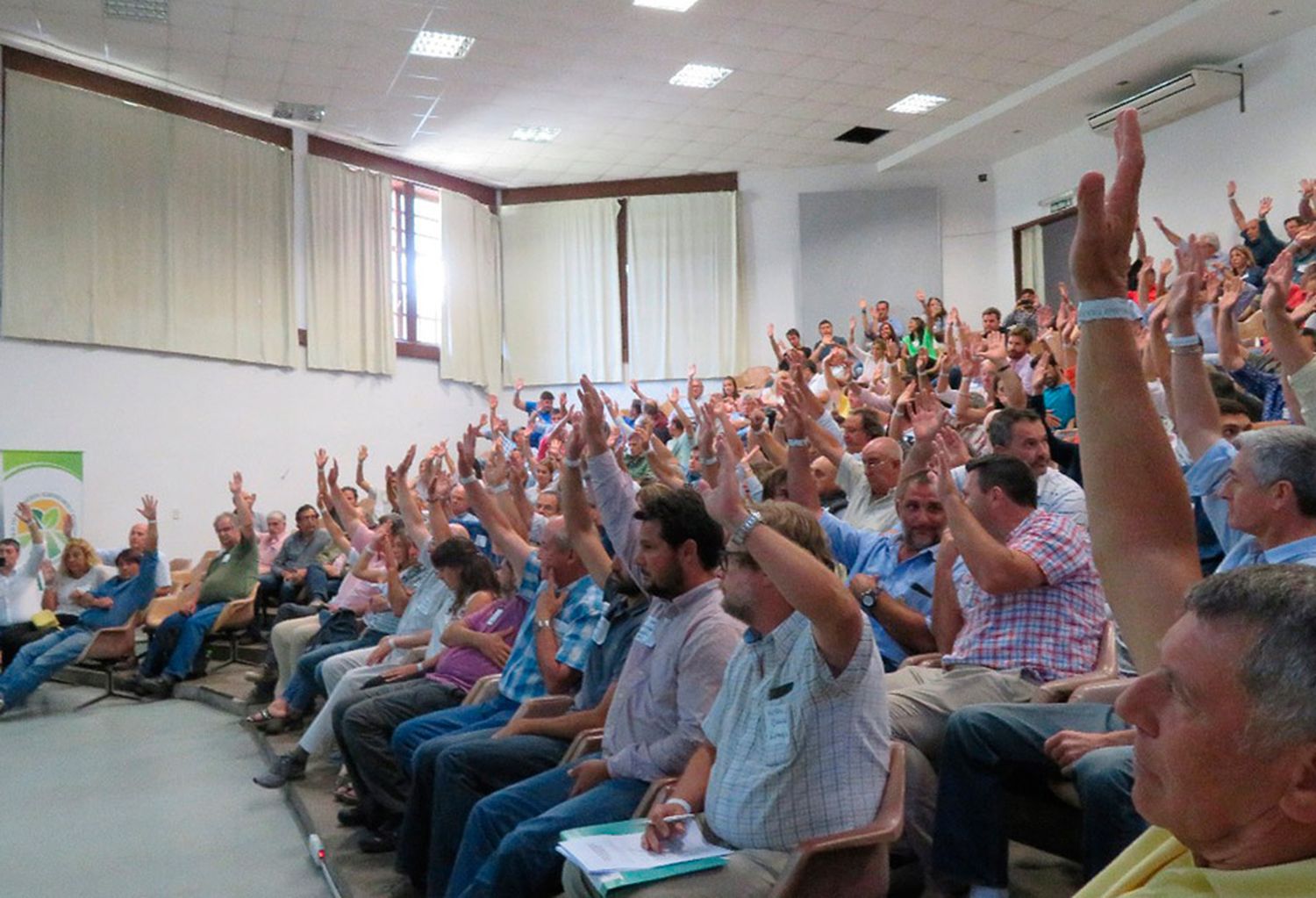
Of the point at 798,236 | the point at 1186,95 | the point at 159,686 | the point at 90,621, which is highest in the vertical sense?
the point at 1186,95

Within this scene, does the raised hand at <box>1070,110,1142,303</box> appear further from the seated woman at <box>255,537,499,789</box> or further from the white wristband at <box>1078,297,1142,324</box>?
the seated woman at <box>255,537,499,789</box>

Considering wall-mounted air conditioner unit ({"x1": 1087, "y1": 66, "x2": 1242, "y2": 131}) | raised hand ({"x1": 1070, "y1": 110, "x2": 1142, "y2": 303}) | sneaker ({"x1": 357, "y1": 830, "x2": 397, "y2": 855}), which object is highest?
wall-mounted air conditioner unit ({"x1": 1087, "y1": 66, "x2": 1242, "y2": 131})

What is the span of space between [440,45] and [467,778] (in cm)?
807

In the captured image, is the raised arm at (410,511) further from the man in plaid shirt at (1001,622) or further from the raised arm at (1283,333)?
the raised arm at (1283,333)

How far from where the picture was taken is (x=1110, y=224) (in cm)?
101

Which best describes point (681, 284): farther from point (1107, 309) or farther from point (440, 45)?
point (1107, 309)

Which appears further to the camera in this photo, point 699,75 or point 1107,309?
point 699,75

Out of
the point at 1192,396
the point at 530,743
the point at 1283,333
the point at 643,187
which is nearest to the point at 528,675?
the point at 530,743

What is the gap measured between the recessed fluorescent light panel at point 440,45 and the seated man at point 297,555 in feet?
13.9

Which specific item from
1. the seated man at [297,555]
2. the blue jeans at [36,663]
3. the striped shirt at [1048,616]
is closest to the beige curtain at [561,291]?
the seated man at [297,555]

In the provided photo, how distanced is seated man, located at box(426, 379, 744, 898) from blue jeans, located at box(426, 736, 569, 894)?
0.22 meters

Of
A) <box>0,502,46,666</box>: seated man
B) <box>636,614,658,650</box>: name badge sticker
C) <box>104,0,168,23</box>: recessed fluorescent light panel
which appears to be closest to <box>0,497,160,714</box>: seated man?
<box>0,502,46,666</box>: seated man

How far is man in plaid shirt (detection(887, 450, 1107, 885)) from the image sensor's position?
2.52 m

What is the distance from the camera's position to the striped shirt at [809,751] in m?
2.01
